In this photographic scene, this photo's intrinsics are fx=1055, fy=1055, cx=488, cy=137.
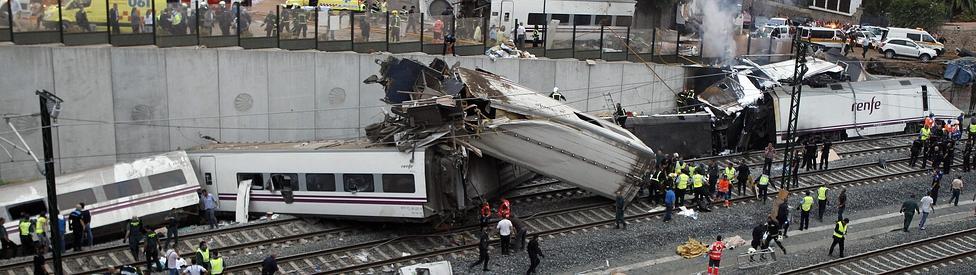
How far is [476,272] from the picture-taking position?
23.8m

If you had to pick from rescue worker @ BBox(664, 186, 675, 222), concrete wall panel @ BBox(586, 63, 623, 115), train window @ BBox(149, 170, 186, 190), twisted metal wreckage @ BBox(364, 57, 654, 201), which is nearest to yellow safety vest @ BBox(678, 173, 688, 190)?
rescue worker @ BBox(664, 186, 675, 222)

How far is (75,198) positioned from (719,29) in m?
24.4

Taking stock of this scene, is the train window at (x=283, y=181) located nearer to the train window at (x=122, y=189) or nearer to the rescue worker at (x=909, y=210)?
the train window at (x=122, y=189)

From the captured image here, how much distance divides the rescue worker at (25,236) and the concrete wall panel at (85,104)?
550 cm

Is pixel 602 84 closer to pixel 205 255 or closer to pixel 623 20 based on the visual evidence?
pixel 623 20

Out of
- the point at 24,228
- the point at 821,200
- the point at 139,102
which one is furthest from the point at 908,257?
the point at 139,102

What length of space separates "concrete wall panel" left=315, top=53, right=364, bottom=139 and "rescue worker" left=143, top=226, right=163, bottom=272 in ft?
34.8

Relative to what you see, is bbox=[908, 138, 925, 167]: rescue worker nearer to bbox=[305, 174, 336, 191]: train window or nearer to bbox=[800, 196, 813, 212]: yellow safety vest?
bbox=[800, 196, 813, 212]: yellow safety vest

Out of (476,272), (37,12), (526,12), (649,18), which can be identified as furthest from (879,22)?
(37,12)

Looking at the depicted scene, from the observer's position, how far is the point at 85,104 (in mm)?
29578

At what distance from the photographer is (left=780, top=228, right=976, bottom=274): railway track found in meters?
24.3

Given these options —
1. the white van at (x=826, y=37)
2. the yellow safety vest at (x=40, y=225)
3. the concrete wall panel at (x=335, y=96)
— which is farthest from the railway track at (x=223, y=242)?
the white van at (x=826, y=37)

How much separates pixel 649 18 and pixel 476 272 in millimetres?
29656

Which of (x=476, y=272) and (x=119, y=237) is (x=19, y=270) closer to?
(x=119, y=237)
